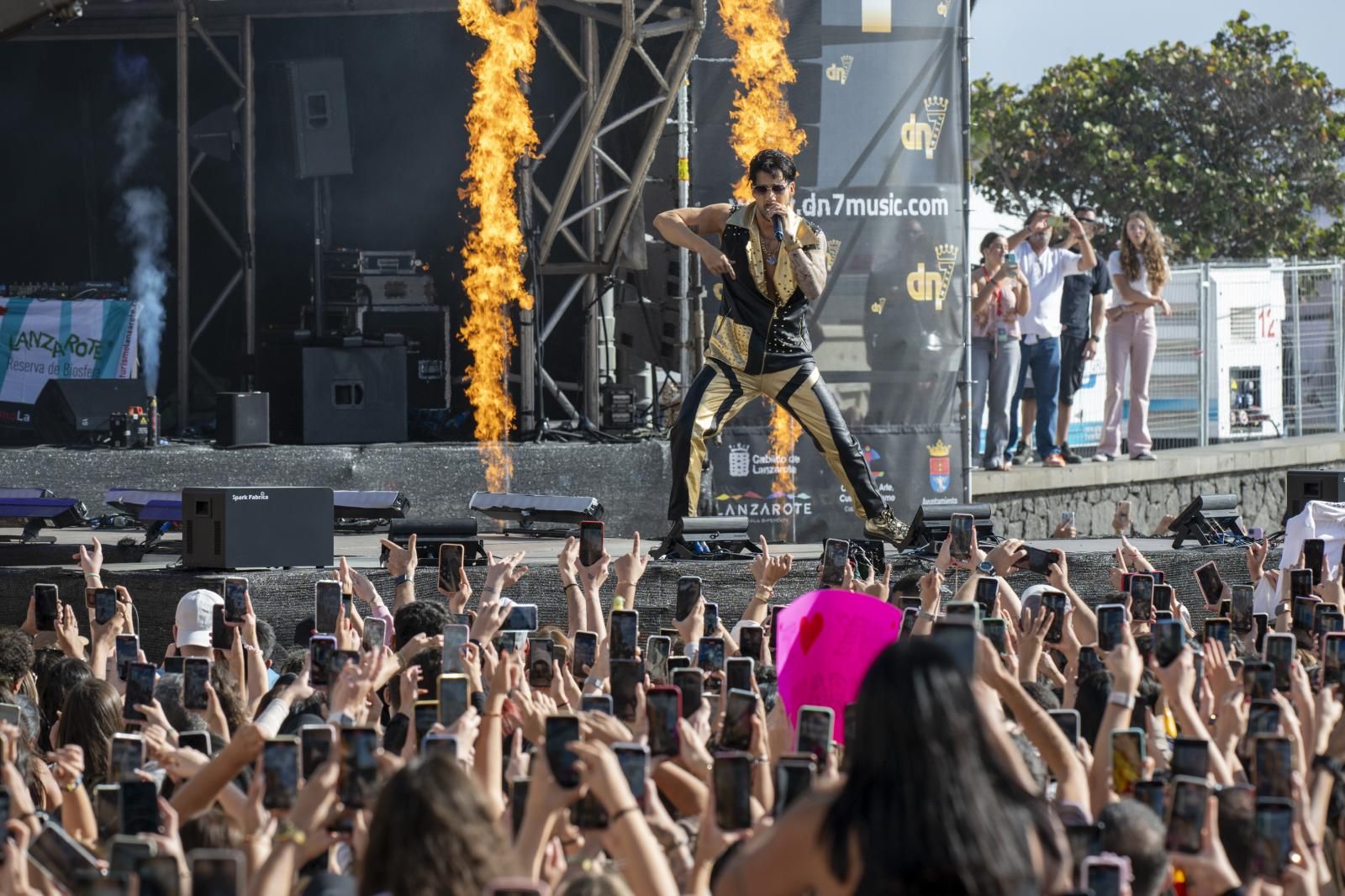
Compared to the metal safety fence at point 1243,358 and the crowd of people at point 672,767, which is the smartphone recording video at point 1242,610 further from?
the metal safety fence at point 1243,358

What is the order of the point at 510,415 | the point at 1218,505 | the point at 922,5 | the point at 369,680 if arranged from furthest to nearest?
1. the point at 510,415
2. the point at 922,5
3. the point at 1218,505
4. the point at 369,680

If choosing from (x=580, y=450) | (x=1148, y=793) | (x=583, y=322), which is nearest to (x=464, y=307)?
(x=583, y=322)

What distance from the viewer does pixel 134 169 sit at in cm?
1310

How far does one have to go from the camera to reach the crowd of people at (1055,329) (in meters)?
11.9

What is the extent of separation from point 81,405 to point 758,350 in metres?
5.21

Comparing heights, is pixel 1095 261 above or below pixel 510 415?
above

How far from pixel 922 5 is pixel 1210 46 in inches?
774

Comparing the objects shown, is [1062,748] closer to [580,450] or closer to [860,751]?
[860,751]

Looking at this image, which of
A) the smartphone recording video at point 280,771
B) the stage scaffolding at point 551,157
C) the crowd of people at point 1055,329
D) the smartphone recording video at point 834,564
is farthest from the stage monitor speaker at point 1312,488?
the smartphone recording video at point 280,771

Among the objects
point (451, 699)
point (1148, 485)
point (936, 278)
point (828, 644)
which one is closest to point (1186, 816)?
point (451, 699)

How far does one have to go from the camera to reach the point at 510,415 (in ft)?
38.2

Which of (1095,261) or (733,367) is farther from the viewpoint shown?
(1095,261)

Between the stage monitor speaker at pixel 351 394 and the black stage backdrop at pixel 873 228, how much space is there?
219cm

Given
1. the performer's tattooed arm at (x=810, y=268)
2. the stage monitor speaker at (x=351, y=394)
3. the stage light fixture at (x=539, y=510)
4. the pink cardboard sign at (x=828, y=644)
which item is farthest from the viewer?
the stage monitor speaker at (x=351, y=394)
